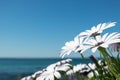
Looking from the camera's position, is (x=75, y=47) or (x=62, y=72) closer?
(x=75, y=47)

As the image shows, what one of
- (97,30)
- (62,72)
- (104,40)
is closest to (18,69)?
(62,72)

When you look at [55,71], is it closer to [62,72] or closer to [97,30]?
[62,72]

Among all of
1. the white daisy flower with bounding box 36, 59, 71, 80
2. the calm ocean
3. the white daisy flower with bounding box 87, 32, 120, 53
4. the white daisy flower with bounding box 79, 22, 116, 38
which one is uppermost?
the calm ocean

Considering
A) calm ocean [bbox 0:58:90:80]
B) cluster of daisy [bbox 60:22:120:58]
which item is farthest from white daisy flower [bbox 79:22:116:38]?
calm ocean [bbox 0:58:90:80]

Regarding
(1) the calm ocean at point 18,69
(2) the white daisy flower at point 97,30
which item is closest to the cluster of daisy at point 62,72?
(1) the calm ocean at point 18,69

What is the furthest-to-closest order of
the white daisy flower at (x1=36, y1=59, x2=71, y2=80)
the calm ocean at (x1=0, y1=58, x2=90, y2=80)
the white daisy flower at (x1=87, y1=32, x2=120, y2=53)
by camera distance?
the calm ocean at (x1=0, y1=58, x2=90, y2=80) < the white daisy flower at (x1=36, y1=59, x2=71, y2=80) < the white daisy flower at (x1=87, y1=32, x2=120, y2=53)

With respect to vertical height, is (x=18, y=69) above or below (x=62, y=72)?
above

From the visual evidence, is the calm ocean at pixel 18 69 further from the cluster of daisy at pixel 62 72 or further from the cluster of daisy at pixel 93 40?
the cluster of daisy at pixel 93 40

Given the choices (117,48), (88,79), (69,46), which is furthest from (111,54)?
(88,79)

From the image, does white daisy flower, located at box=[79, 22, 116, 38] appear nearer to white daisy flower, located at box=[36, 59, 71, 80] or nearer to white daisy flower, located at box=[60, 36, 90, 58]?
white daisy flower, located at box=[60, 36, 90, 58]

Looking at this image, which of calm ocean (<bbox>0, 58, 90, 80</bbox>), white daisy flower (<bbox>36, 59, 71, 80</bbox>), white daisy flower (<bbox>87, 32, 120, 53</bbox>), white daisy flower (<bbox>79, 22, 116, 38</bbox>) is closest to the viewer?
white daisy flower (<bbox>87, 32, 120, 53</bbox>)

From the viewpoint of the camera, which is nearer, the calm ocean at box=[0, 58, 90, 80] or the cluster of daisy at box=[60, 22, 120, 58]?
the cluster of daisy at box=[60, 22, 120, 58]
